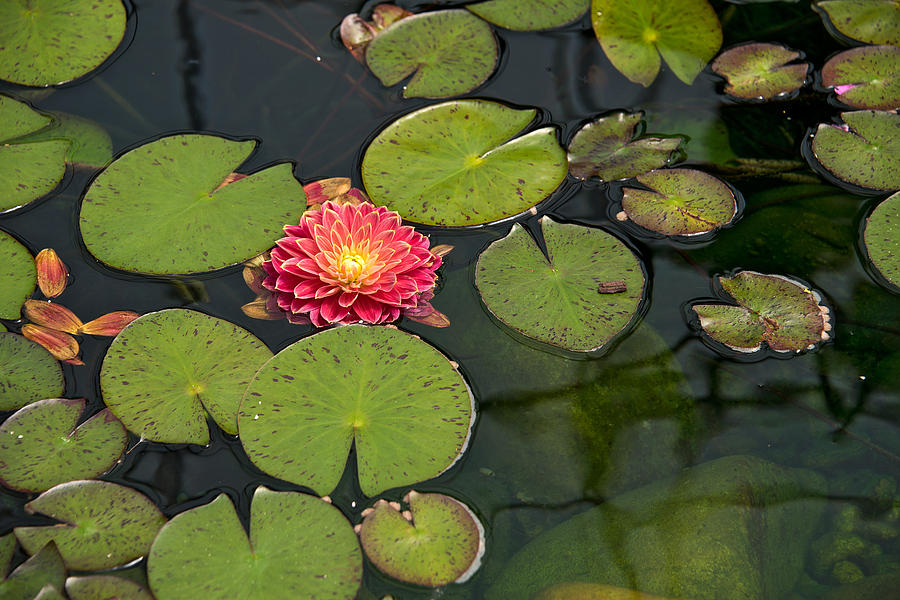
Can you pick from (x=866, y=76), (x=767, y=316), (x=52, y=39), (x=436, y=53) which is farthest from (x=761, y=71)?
(x=52, y=39)

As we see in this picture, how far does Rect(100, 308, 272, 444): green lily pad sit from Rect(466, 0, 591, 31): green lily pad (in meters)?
1.88

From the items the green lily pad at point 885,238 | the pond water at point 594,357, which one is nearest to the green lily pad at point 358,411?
the pond water at point 594,357

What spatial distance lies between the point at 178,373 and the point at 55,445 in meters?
0.39

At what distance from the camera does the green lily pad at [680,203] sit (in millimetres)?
2494

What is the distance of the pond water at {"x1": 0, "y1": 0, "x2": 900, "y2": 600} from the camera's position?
194 centimetres

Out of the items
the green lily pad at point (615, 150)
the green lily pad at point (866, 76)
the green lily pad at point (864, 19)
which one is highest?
the green lily pad at point (864, 19)

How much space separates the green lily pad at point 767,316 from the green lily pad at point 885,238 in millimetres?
281

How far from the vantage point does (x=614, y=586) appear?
1.88 metres

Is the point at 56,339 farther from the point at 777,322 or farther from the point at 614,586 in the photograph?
the point at 777,322

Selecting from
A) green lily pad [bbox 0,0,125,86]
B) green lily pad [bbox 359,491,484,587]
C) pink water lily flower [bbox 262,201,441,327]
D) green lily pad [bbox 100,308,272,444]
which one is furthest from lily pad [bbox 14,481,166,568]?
green lily pad [bbox 0,0,125,86]

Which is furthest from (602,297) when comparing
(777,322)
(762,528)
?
(762,528)

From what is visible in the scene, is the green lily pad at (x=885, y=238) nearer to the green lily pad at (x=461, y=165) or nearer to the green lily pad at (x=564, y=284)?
the green lily pad at (x=564, y=284)

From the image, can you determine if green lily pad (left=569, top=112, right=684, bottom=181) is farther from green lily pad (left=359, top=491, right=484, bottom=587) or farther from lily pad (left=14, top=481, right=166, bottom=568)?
A: lily pad (left=14, top=481, right=166, bottom=568)

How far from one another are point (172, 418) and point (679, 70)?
2477 mm
